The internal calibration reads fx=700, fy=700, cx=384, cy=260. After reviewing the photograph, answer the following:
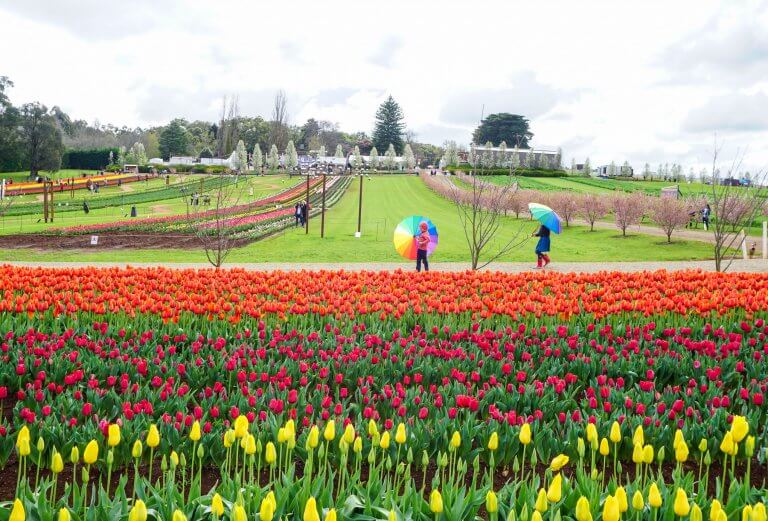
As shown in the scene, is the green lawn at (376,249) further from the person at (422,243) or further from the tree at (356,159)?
the tree at (356,159)

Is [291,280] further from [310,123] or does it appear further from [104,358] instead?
[310,123]

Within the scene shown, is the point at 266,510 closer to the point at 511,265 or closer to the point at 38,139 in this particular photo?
the point at 511,265

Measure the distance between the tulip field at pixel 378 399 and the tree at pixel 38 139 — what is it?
65.8 meters

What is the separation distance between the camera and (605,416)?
4578 millimetres

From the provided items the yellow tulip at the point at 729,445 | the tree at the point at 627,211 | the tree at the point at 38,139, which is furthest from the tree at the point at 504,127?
the yellow tulip at the point at 729,445

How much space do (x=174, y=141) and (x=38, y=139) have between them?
107 feet

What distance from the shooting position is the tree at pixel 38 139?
224ft

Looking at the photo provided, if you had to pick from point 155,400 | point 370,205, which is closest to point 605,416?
point 155,400

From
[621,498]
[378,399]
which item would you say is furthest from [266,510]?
[378,399]

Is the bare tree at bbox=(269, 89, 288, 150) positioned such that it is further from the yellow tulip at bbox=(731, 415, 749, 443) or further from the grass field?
the yellow tulip at bbox=(731, 415, 749, 443)

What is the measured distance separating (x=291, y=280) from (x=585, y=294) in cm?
377

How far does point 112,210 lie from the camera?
4506 centimetres

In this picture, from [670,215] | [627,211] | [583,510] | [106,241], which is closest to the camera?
[583,510]

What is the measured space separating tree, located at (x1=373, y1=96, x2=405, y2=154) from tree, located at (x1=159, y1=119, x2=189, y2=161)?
3192 cm
